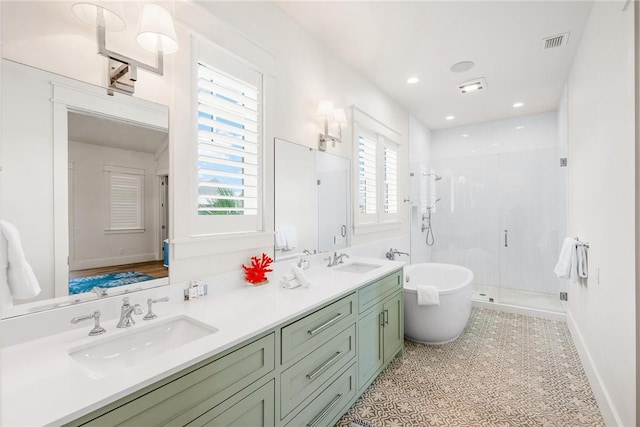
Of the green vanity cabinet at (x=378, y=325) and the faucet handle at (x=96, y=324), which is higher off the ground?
the faucet handle at (x=96, y=324)

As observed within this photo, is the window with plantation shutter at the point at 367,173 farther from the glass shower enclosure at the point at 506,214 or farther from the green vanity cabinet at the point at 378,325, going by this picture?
the glass shower enclosure at the point at 506,214

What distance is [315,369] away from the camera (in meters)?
1.64

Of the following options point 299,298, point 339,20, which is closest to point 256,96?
point 339,20

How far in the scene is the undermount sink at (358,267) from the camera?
2729mm

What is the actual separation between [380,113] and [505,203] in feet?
7.79

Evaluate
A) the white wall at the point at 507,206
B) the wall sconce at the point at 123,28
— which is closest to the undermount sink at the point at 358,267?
the wall sconce at the point at 123,28

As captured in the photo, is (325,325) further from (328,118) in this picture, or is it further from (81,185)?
(328,118)

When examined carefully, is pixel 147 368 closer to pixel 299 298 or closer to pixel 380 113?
pixel 299 298

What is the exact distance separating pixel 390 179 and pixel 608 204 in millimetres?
2262

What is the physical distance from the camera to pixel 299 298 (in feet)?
5.58

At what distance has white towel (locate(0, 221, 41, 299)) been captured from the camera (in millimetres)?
1056

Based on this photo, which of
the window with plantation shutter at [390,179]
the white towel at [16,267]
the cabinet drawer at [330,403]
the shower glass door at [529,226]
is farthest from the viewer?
the shower glass door at [529,226]

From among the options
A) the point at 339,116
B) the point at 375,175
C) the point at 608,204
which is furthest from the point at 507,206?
the point at 339,116

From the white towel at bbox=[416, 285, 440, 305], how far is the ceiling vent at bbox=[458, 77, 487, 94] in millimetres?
2425
